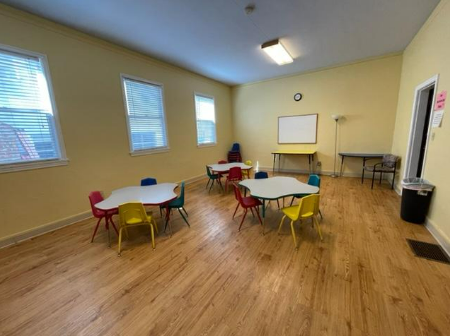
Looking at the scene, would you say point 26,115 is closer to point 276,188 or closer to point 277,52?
point 276,188

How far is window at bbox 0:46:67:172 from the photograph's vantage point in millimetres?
2553

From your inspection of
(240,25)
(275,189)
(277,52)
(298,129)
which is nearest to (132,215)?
(275,189)

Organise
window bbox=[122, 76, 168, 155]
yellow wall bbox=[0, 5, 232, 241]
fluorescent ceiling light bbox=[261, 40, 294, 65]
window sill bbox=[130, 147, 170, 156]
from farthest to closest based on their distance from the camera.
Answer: window sill bbox=[130, 147, 170, 156] → window bbox=[122, 76, 168, 155] → fluorescent ceiling light bbox=[261, 40, 294, 65] → yellow wall bbox=[0, 5, 232, 241]

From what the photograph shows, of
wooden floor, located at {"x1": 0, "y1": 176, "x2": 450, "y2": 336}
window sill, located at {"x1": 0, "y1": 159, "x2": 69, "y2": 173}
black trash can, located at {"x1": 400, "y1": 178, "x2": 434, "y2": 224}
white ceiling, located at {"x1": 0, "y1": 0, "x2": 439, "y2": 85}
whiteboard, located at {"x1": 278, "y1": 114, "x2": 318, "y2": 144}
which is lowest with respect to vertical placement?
wooden floor, located at {"x1": 0, "y1": 176, "x2": 450, "y2": 336}

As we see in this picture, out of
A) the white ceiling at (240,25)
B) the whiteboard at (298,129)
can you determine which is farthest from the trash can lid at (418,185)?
the whiteboard at (298,129)

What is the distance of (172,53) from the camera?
162 inches

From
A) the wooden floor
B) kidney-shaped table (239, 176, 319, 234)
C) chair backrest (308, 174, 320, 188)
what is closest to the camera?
the wooden floor

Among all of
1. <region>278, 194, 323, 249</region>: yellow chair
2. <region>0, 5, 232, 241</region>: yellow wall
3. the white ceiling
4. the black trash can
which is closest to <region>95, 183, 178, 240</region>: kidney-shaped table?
<region>0, 5, 232, 241</region>: yellow wall

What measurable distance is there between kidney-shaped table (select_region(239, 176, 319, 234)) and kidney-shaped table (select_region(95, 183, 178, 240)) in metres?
1.18

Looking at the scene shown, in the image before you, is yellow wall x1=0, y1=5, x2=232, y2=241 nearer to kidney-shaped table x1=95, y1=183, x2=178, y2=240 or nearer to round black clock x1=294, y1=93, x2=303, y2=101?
kidney-shaped table x1=95, y1=183, x2=178, y2=240

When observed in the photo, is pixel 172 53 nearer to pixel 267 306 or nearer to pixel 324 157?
pixel 267 306

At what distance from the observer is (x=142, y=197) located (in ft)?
8.81

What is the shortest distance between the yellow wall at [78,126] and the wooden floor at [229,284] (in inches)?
20.4

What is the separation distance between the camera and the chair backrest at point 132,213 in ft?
7.65
